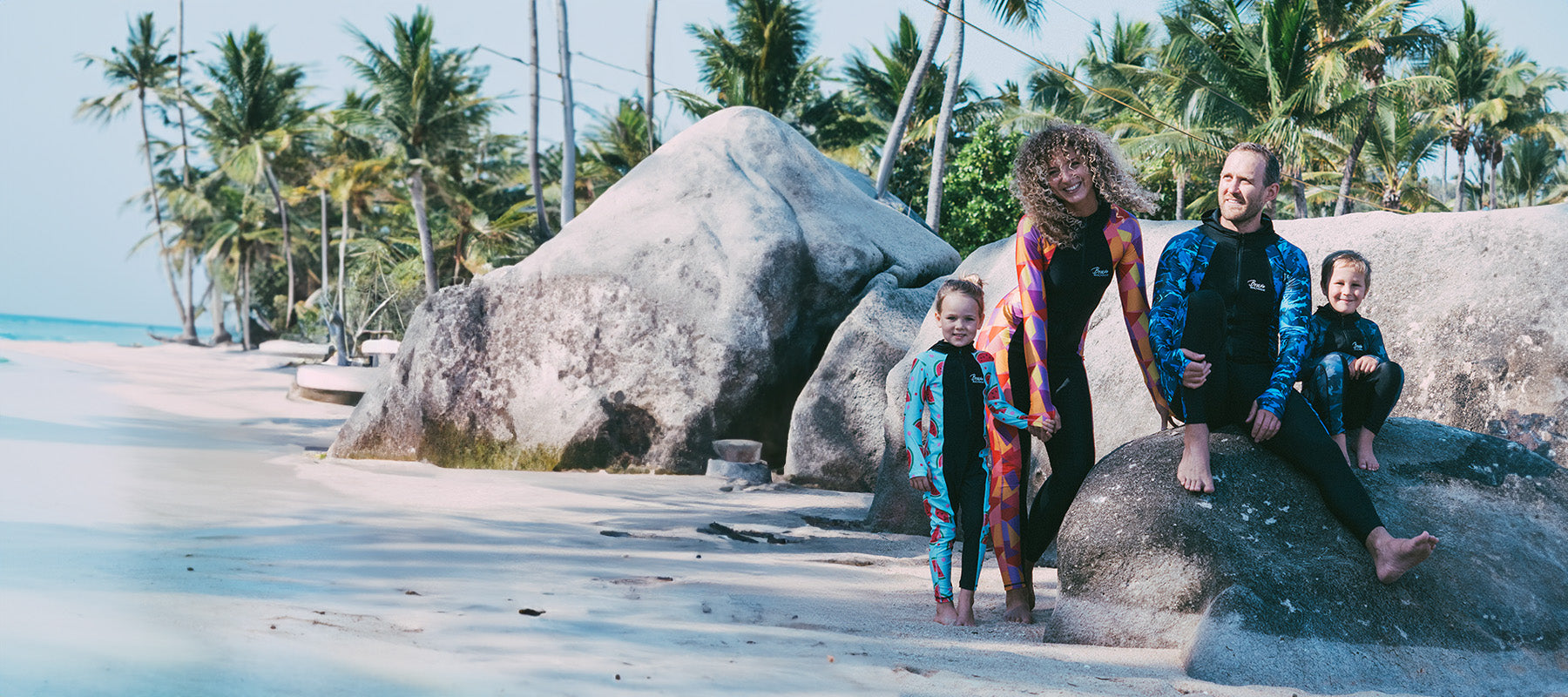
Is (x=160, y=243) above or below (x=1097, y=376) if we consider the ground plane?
above

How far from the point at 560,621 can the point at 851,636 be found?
36.8 inches

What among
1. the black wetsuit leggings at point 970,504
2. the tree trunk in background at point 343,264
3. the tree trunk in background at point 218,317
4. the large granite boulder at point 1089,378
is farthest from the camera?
the tree trunk in background at point 218,317

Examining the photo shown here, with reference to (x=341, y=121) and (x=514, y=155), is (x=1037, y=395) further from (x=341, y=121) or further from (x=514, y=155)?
(x=514, y=155)

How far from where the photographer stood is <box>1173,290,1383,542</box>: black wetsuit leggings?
127 inches

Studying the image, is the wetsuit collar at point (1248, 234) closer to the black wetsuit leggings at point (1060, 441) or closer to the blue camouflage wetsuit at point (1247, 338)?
the blue camouflage wetsuit at point (1247, 338)

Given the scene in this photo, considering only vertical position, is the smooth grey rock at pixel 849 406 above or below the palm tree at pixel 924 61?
below

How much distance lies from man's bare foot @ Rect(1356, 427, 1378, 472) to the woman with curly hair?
613 mm

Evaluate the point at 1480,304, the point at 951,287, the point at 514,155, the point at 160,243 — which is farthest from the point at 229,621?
the point at 160,243

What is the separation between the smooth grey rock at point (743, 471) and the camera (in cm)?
812

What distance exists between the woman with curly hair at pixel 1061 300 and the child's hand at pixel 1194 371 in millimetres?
336

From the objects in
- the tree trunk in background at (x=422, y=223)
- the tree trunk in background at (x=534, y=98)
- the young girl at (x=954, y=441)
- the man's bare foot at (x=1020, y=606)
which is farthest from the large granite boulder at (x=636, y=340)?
the tree trunk in background at (x=422, y=223)

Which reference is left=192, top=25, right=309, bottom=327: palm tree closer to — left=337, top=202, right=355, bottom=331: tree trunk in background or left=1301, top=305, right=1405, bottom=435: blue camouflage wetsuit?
left=337, top=202, right=355, bottom=331: tree trunk in background

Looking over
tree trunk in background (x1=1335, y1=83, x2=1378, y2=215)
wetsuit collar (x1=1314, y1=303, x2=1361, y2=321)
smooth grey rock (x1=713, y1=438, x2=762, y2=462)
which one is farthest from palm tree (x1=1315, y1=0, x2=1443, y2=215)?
wetsuit collar (x1=1314, y1=303, x2=1361, y2=321)

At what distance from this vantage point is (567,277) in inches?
359
